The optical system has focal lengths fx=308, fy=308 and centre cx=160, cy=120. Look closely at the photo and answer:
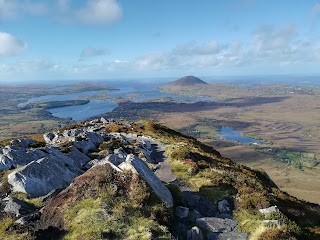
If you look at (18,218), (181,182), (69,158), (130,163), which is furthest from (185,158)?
(18,218)

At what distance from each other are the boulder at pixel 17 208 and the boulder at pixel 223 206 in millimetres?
13136

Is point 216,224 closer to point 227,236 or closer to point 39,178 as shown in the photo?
point 227,236

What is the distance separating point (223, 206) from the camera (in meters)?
23.1

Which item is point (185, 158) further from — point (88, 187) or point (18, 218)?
point (18, 218)

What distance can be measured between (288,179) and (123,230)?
192m

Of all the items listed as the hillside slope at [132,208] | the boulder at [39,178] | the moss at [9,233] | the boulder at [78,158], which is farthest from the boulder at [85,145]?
the moss at [9,233]

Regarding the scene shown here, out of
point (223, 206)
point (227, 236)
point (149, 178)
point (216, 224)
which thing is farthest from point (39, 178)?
point (227, 236)

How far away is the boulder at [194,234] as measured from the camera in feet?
57.5

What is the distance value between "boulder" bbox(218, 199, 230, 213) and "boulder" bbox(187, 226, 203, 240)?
5.49 meters

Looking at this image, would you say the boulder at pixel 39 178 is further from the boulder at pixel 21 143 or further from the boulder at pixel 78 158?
the boulder at pixel 21 143

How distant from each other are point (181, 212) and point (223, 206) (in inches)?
163

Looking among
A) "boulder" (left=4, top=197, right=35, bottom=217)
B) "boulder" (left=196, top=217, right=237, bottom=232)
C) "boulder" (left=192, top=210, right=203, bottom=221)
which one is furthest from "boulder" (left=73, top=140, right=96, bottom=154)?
"boulder" (left=196, top=217, right=237, bottom=232)

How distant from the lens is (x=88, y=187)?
19.7 meters

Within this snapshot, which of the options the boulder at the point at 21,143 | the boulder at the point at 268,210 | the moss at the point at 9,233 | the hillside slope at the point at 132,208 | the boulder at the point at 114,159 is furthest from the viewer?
the boulder at the point at 21,143
